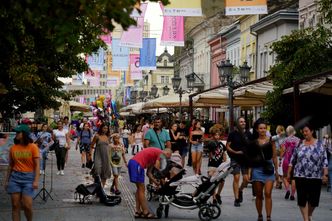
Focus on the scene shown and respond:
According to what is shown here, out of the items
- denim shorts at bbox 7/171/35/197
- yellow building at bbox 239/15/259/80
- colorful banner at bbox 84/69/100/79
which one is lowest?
denim shorts at bbox 7/171/35/197

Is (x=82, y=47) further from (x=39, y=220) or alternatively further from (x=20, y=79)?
(x=39, y=220)

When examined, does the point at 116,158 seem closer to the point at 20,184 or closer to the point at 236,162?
the point at 236,162

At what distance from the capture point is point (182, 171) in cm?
1292

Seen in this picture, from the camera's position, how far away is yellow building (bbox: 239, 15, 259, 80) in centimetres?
5300

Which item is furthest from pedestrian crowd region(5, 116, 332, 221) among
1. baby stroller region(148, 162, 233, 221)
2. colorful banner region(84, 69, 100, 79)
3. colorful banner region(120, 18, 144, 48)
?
colorful banner region(120, 18, 144, 48)

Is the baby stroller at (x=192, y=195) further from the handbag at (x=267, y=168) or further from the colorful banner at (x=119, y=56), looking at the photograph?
the colorful banner at (x=119, y=56)

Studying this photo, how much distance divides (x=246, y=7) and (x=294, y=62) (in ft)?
16.6

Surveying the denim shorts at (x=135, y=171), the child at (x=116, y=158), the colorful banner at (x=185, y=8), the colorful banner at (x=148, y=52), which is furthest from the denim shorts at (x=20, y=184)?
the colorful banner at (x=148, y=52)

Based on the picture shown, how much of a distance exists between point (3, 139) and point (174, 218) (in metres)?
6.47

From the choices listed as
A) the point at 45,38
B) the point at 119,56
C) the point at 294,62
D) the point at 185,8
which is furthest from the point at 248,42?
the point at 45,38

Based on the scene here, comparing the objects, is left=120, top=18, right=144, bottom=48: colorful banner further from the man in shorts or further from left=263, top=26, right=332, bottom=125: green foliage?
the man in shorts

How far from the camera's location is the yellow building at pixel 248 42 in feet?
174

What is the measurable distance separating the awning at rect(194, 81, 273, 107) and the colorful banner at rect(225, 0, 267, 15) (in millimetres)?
6027

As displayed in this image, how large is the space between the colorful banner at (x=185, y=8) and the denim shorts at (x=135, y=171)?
21.6 ft
